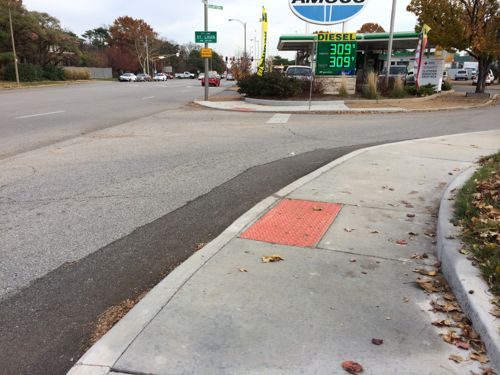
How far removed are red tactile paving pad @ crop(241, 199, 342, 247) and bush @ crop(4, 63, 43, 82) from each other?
55.1m

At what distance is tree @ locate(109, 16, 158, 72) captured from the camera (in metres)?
103

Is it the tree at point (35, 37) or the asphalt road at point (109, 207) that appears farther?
the tree at point (35, 37)

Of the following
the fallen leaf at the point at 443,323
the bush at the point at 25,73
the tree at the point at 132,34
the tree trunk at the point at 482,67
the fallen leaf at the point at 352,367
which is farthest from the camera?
the tree at the point at 132,34

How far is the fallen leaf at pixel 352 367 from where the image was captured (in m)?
2.58

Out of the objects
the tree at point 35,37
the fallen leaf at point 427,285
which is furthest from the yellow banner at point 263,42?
the tree at point 35,37

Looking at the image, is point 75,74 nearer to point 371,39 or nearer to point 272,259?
point 371,39

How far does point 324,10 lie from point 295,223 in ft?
65.9

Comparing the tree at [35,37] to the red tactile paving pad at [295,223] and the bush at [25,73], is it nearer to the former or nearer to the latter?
the bush at [25,73]

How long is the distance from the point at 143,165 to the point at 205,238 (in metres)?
3.80

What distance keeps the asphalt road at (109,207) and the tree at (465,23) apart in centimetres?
1323

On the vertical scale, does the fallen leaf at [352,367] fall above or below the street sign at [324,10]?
below

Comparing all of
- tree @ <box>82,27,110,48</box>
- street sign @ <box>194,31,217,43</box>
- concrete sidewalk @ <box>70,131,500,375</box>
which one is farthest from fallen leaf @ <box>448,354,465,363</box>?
tree @ <box>82,27,110,48</box>

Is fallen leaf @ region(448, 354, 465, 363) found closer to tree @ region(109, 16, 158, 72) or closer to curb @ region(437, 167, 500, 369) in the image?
curb @ region(437, 167, 500, 369)

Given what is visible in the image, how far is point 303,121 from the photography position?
50.7 feet
